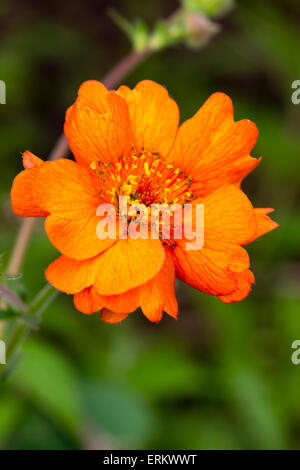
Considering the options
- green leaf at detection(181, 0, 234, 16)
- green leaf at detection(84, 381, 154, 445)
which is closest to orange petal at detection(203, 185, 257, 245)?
green leaf at detection(181, 0, 234, 16)

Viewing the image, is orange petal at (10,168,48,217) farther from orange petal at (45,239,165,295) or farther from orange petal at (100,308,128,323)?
orange petal at (100,308,128,323)

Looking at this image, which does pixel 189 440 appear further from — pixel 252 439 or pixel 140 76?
pixel 140 76

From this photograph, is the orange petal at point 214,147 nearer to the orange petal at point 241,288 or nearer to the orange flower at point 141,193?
the orange flower at point 141,193

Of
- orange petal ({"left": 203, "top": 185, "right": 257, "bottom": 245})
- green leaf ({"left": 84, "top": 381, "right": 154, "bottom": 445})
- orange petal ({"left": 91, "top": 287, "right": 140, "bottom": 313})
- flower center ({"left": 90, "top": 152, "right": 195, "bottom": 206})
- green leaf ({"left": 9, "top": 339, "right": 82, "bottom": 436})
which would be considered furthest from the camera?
green leaf ({"left": 84, "top": 381, "right": 154, "bottom": 445})

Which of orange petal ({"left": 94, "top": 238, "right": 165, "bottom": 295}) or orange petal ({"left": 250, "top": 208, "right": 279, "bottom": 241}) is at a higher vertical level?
orange petal ({"left": 250, "top": 208, "right": 279, "bottom": 241})

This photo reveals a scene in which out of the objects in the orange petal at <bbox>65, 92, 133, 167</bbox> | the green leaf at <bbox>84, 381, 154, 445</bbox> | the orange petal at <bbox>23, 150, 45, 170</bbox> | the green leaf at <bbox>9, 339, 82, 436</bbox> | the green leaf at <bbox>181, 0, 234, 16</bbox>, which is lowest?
the green leaf at <bbox>84, 381, 154, 445</bbox>

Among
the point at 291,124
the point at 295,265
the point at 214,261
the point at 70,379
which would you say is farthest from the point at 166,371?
the point at 291,124

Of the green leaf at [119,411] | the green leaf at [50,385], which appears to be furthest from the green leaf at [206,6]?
the green leaf at [119,411]
